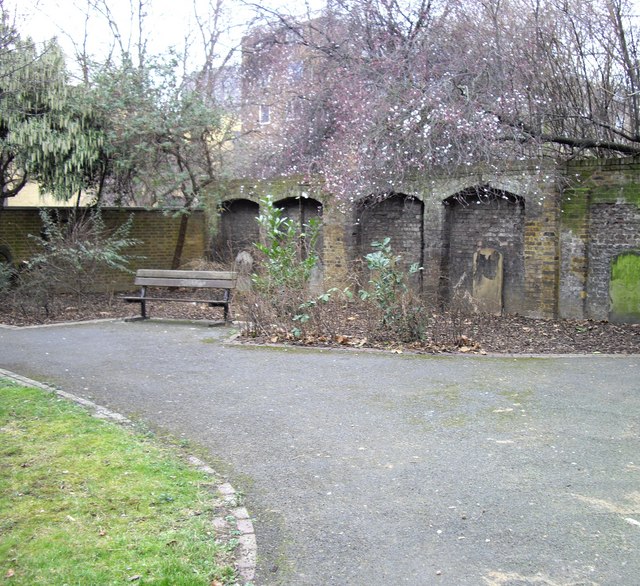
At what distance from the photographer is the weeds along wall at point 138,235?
17.1m

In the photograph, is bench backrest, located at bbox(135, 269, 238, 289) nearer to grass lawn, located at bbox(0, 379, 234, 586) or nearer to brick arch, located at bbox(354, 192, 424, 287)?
brick arch, located at bbox(354, 192, 424, 287)

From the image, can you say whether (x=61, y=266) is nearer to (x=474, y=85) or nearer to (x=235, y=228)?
(x=235, y=228)

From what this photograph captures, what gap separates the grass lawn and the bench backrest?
6312mm

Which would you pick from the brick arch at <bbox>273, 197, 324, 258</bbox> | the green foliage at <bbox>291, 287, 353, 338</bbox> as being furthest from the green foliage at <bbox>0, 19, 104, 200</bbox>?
the green foliage at <bbox>291, 287, 353, 338</bbox>

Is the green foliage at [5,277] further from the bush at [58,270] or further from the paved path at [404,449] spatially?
the paved path at [404,449]

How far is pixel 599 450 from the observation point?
19.4 feet

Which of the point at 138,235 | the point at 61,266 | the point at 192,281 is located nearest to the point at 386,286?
the point at 192,281

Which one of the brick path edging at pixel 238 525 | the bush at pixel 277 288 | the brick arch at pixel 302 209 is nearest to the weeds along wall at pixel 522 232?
the brick arch at pixel 302 209

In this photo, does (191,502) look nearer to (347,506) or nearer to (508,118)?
(347,506)

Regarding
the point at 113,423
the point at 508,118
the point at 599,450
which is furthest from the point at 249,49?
the point at 599,450

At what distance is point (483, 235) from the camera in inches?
551

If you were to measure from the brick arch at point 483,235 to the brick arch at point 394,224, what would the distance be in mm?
659

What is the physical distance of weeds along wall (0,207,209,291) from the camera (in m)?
17.1

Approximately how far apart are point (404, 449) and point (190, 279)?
26.3 feet
